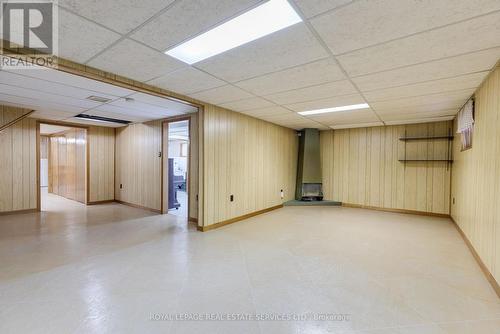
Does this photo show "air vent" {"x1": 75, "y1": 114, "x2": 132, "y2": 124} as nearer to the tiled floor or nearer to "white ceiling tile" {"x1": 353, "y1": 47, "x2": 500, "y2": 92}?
the tiled floor

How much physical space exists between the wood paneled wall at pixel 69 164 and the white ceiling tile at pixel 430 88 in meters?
7.25

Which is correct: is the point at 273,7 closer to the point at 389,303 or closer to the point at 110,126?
the point at 389,303

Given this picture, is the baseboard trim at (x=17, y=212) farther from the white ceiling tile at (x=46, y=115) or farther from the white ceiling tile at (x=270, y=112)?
the white ceiling tile at (x=270, y=112)

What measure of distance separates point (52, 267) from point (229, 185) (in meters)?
2.84

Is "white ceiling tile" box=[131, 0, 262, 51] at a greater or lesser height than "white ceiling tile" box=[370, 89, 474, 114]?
greater

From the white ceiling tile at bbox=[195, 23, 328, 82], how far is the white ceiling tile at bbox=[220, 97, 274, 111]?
3.50 feet

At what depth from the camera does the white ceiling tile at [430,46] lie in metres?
1.77

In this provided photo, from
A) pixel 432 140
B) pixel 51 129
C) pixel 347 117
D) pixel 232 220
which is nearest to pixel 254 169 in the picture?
pixel 232 220

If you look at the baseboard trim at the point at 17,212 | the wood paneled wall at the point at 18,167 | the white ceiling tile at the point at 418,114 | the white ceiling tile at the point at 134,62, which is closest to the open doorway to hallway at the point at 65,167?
the baseboard trim at the point at 17,212

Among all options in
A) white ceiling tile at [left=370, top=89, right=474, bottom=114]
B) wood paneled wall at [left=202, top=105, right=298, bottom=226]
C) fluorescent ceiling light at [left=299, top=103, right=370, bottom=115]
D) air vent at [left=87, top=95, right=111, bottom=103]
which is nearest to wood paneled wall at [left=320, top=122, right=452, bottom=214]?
wood paneled wall at [left=202, top=105, right=298, bottom=226]

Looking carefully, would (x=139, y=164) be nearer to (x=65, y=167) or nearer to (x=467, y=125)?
(x=65, y=167)

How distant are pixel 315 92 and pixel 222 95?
1374 mm

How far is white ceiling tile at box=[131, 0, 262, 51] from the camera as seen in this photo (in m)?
1.56

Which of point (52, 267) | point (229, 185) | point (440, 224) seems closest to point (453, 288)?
point (440, 224)
